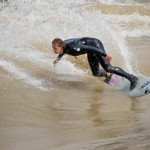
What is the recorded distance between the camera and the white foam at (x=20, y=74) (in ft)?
26.2

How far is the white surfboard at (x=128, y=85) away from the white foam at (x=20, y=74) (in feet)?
4.78

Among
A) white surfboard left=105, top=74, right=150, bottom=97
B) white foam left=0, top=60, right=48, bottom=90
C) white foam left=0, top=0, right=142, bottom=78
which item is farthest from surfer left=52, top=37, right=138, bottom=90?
white foam left=0, top=0, right=142, bottom=78

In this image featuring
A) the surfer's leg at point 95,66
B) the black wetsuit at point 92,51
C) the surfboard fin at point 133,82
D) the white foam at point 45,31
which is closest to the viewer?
the black wetsuit at point 92,51

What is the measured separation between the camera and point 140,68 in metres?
10.0

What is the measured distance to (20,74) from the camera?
8562 mm

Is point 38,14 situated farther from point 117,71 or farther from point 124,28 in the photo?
point 117,71

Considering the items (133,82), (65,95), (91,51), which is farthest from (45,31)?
(65,95)

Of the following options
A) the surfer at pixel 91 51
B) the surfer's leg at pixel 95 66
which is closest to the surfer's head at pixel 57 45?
the surfer at pixel 91 51

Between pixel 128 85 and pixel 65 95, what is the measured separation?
4.88 ft

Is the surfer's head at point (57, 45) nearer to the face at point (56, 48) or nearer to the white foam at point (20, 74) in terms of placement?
the face at point (56, 48)

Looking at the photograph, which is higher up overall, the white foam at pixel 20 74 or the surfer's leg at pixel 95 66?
the surfer's leg at pixel 95 66

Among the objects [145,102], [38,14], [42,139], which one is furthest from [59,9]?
[42,139]

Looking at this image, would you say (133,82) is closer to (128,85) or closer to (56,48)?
(128,85)

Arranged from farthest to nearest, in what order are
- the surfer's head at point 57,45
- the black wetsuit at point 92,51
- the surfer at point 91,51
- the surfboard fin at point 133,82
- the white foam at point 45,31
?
the white foam at point 45,31, the surfboard fin at point 133,82, the black wetsuit at point 92,51, the surfer at point 91,51, the surfer's head at point 57,45
